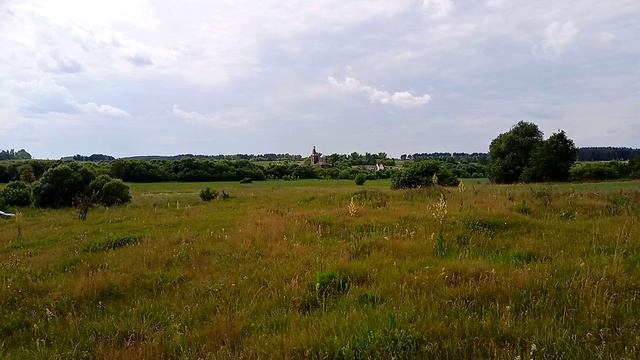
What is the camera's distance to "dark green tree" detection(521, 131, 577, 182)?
6094 cm

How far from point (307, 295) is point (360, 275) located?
107 cm

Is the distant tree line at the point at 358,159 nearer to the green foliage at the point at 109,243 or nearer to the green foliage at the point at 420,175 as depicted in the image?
the green foliage at the point at 420,175

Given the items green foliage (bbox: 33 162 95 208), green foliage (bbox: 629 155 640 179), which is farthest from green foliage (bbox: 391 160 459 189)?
green foliage (bbox: 629 155 640 179)

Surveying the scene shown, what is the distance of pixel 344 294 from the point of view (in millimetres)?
5914

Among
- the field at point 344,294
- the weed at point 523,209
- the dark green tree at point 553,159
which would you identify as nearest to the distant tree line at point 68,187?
the field at point 344,294

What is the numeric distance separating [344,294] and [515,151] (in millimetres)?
66567

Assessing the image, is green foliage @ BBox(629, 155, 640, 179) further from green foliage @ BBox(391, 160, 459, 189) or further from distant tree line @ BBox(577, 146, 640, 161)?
distant tree line @ BBox(577, 146, 640, 161)

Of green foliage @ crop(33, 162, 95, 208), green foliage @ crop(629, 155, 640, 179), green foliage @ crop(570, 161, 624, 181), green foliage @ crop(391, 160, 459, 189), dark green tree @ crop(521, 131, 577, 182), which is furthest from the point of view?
green foliage @ crop(570, 161, 624, 181)

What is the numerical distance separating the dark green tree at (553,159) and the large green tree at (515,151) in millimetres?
3035

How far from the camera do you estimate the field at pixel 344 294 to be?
427cm

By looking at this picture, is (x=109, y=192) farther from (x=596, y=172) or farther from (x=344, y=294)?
(x=596, y=172)

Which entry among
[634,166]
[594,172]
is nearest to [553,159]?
[594,172]

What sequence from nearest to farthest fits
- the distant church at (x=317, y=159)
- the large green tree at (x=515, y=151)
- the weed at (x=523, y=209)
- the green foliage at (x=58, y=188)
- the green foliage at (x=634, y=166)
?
1. the weed at (x=523, y=209)
2. the green foliage at (x=58, y=188)
3. the large green tree at (x=515, y=151)
4. the green foliage at (x=634, y=166)
5. the distant church at (x=317, y=159)

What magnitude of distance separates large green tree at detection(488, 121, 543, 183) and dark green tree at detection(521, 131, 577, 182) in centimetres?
304
